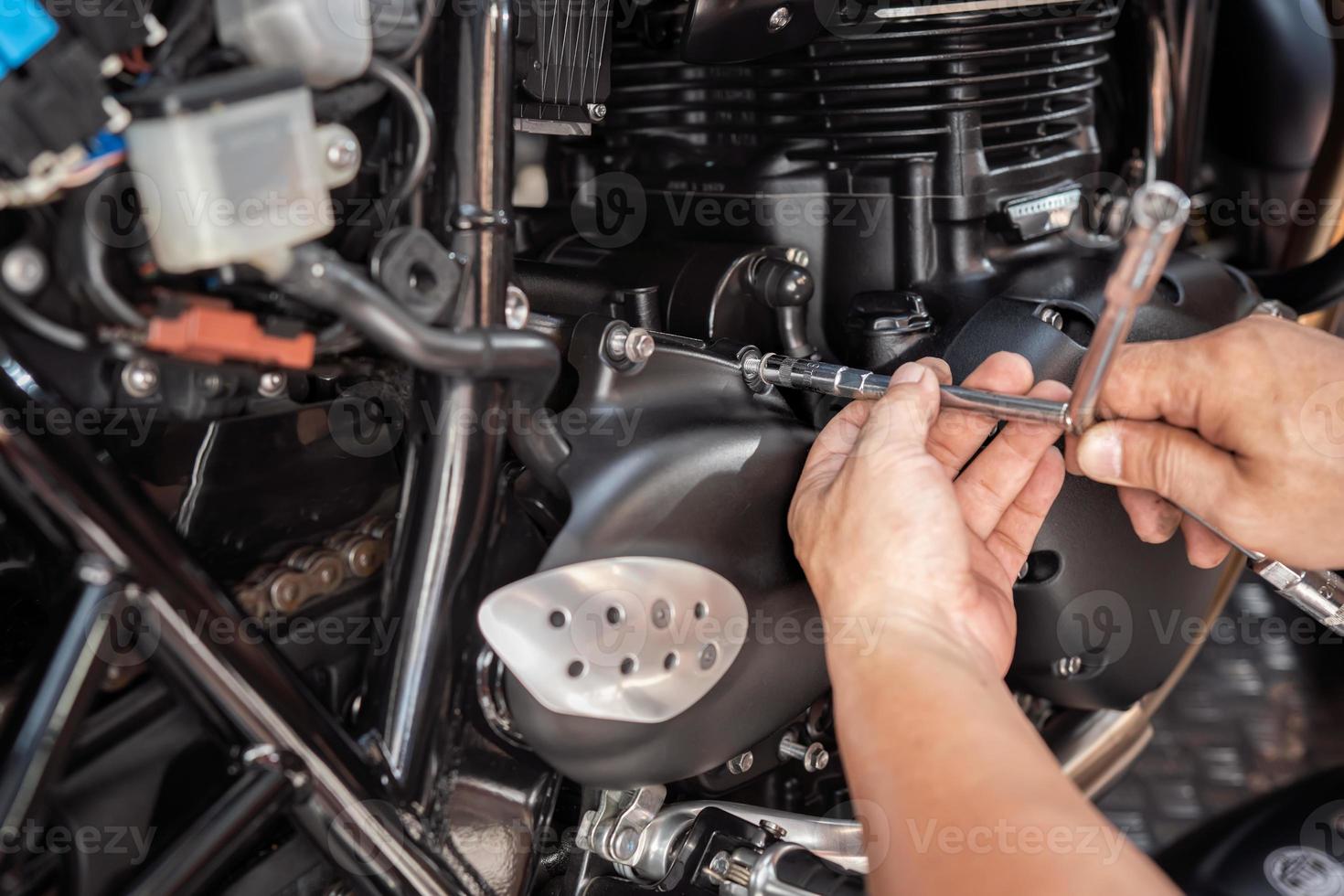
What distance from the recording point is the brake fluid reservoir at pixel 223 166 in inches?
20.4

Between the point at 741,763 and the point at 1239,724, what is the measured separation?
1093mm

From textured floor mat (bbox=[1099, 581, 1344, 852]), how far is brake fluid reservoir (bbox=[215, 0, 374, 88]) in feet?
4.28

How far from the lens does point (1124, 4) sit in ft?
4.09

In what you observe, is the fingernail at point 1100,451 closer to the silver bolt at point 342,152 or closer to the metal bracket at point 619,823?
the metal bracket at point 619,823

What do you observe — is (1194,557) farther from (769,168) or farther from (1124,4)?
(1124,4)

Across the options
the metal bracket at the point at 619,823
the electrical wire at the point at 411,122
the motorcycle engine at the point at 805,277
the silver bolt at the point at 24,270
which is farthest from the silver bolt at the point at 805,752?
the silver bolt at the point at 24,270

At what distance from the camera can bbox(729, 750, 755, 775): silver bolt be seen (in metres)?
0.86

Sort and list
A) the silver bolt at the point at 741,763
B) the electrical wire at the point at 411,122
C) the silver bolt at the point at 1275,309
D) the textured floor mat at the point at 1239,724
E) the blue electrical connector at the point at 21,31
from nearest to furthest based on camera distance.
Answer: the blue electrical connector at the point at 21,31
the electrical wire at the point at 411,122
the silver bolt at the point at 741,763
the silver bolt at the point at 1275,309
the textured floor mat at the point at 1239,724

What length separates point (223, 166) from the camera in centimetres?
53

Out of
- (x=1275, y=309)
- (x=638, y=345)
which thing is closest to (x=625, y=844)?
(x=638, y=345)

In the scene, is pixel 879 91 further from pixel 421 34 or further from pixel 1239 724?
pixel 1239 724

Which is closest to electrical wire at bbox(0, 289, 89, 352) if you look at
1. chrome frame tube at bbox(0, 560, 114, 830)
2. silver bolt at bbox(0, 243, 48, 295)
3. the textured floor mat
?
silver bolt at bbox(0, 243, 48, 295)

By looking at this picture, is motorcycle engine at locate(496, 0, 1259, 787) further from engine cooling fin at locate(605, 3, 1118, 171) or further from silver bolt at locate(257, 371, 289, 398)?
silver bolt at locate(257, 371, 289, 398)

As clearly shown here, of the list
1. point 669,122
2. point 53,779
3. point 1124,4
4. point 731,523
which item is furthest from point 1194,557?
point 53,779
